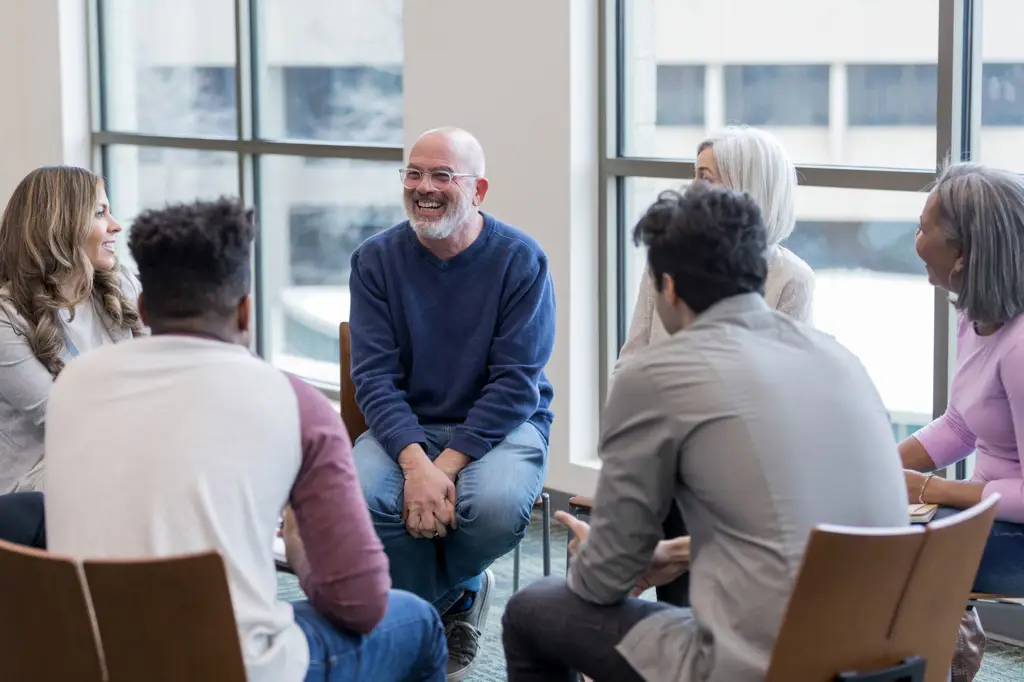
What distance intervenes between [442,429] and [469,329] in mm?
257

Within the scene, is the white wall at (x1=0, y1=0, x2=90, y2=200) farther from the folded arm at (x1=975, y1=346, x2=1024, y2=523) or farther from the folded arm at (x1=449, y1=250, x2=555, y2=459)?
the folded arm at (x1=975, y1=346, x2=1024, y2=523)

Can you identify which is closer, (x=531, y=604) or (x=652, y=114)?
(x=531, y=604)

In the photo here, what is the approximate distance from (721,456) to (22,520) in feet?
5.40

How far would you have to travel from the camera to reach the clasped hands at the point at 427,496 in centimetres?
303

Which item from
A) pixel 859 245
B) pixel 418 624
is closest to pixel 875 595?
pixel 418 624

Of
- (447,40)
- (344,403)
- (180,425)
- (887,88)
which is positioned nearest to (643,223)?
(180,425)

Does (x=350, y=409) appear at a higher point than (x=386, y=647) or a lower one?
higher

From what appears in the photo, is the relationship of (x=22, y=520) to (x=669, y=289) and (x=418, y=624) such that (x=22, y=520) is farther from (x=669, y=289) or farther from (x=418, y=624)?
(x=669, y=289)

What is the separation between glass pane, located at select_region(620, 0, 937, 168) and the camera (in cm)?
372

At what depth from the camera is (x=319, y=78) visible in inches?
227

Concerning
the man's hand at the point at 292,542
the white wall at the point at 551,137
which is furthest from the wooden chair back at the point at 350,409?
the man's hand at the point at 292,542

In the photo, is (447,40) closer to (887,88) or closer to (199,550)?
(887,88)

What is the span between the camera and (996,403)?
2.63 meters

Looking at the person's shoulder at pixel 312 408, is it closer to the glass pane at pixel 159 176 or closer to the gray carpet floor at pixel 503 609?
the gray carpet floor at pixel 503 609
